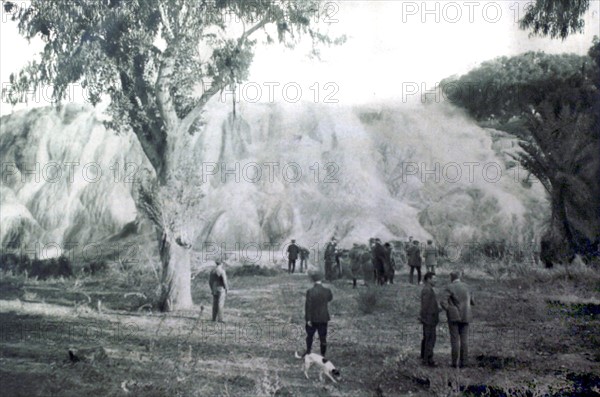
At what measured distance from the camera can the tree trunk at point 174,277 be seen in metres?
5.47

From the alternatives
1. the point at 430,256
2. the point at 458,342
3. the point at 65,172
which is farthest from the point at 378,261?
the point at 65,172

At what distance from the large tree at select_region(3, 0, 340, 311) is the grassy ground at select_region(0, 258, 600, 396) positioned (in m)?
0.62

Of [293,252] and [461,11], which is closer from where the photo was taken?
[461,11]

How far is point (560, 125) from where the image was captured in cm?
576

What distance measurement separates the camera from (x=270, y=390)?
15.1 ft

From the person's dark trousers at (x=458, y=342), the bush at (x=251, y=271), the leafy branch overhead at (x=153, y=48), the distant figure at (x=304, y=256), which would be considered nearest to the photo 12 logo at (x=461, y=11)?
the leafy branch overhead at (x=153, y=48)

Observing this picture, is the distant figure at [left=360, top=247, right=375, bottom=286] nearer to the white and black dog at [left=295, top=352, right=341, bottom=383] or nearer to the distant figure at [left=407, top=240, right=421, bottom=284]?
the distant figure at [left=407, top=240, right=421, bottom=284]

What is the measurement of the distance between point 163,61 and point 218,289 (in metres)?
2.58

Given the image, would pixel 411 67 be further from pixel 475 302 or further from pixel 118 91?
pixel 118 91

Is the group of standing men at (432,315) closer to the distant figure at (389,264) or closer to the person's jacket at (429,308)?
the person's jacket at (429,308)

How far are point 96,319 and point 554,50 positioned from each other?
5.73 meters

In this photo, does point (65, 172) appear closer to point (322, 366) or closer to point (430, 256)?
point (322, 366)

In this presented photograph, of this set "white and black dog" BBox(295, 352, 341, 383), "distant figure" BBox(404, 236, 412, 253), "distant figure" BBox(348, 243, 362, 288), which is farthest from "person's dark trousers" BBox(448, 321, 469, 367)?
"distant figure" BBox(404, 236, 412, 253)

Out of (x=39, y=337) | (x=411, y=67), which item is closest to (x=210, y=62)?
(x=411, y=67)
